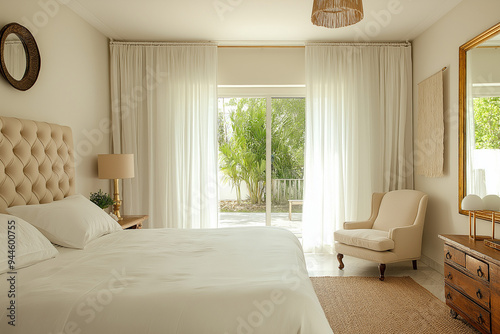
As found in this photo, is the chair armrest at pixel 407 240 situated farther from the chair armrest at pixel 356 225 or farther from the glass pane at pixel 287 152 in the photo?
the glass pane at pixel 287 152

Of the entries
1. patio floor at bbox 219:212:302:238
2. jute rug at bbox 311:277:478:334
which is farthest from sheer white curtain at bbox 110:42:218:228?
jute rug at bbox 311:277:478:334

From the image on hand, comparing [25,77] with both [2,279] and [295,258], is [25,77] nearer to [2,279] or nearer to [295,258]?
[2,279]

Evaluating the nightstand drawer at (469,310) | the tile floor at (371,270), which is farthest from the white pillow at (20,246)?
the nightstand drawer at (469,310)

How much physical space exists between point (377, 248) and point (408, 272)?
0.67 meters

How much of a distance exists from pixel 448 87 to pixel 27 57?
4.09 metres

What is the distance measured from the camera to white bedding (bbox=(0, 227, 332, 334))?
154cm

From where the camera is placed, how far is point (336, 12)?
2.66 m

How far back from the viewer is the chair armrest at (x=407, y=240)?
3.88 m

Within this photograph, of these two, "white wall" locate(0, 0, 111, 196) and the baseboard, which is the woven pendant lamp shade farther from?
the baseboard

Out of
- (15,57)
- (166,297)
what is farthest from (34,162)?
(166,297)

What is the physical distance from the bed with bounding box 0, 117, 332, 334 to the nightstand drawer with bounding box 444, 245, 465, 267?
4.02 feet

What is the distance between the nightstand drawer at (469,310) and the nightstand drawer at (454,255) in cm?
22

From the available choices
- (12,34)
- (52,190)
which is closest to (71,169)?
(52,190)

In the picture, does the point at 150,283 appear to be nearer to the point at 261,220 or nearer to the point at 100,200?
the point at 100,200
